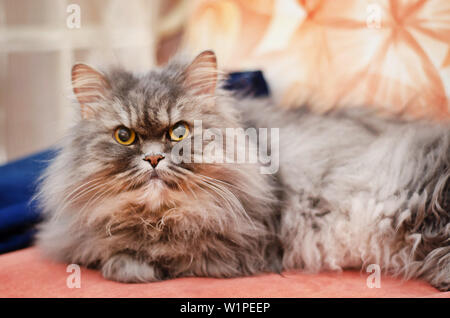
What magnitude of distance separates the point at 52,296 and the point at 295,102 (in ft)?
3.84

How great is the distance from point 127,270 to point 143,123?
1.45 feet

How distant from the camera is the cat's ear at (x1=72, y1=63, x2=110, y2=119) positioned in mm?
1324

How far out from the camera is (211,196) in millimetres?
1242

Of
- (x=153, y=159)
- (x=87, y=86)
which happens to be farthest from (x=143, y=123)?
(x=87, y=86)

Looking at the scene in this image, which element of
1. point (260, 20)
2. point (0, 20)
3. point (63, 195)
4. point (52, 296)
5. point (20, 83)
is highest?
point (0, 20)

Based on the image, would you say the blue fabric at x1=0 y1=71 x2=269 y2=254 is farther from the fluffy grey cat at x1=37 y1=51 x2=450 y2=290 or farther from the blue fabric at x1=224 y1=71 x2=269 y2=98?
the fluffy grey cat at x1=37 y1=51 x2=450 y2=290

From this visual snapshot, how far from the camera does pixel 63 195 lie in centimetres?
128

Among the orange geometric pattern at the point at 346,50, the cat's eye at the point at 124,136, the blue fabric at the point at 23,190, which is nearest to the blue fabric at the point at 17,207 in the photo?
the blue fabric at the point at 23,190

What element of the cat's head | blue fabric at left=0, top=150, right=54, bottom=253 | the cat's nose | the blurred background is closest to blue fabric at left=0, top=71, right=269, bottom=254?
blue fabric at left=0, top=150, right=54, bottom=253

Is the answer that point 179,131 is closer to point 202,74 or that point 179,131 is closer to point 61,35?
point 202,74

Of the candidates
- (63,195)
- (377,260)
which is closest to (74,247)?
(63,195)

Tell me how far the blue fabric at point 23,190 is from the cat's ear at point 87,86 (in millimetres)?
299
